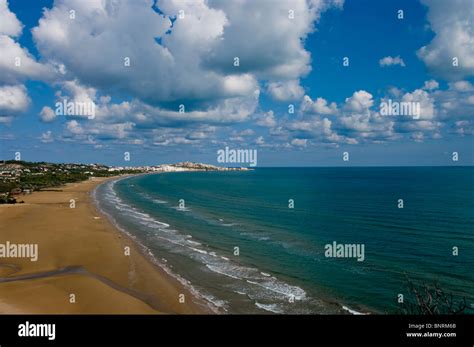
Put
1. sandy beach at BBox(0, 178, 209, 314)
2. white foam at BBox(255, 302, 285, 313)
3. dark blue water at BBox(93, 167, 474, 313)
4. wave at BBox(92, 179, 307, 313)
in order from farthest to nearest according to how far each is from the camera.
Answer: dark blue water at BBox(93, 167, 474, 313)
wave at BBox(92, 179, 307, 313)
white foam at BBox(255, 302, 285, 313)
sandy beach at BBox(0, 178, 209, 314)

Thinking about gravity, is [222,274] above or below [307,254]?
above

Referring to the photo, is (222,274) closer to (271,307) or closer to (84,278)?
(271,307)

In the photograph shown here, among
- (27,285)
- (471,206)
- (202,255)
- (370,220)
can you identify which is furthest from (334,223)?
(27,285)

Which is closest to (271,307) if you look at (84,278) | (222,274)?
(222,274)

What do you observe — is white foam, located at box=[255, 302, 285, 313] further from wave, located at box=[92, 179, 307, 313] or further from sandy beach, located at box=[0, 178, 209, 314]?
sandy beach, located at box=[0, 178, 209, 314]

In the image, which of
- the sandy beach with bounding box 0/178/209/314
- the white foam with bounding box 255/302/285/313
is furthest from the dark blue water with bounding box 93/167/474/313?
the sandy beach with bounding box 0/178/209/314

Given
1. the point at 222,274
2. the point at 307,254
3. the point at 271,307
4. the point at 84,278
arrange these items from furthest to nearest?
the point at 307,254 → the point at 222,274 → the point at 84,278 → the point at 271,307

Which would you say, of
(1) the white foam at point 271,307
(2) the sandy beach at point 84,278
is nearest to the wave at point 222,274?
(1) the white foam at point 271,307
